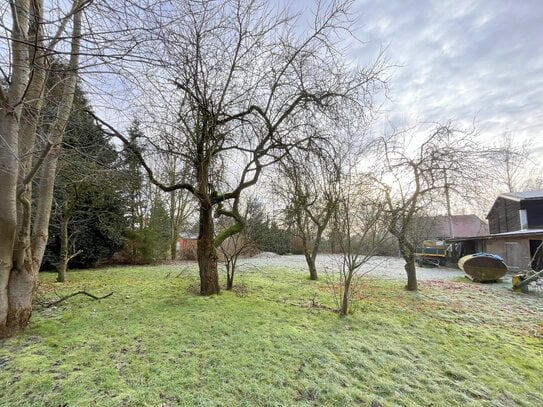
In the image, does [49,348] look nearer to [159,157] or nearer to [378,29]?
[159,157]

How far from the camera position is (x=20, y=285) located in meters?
3.21

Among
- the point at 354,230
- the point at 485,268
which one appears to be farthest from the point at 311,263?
the point at 485,268

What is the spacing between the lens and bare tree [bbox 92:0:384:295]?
4.46 meters

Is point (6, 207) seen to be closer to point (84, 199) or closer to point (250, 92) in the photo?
point (250, 92)

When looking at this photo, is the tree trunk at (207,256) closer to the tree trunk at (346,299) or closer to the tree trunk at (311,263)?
the tree trunk at (346,299)

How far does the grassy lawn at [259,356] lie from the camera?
94.6 inches

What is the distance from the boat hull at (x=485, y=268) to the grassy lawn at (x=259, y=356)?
Result: 175 inches

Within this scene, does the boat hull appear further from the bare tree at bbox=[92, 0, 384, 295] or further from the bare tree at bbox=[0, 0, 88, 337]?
A: the bare tree at bbox=[0, 0, 88, 337]

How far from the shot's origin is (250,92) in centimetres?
515

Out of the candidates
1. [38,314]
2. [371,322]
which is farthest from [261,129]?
[38,314]

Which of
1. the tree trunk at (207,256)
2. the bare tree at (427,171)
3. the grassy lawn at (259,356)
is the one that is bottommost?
the grassy lawn at (259,356)

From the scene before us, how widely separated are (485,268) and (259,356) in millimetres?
9340

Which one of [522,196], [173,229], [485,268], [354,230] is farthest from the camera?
[173,229]

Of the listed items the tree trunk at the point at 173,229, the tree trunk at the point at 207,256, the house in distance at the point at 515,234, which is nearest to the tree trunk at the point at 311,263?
the tree trunk at the point at 207,256
